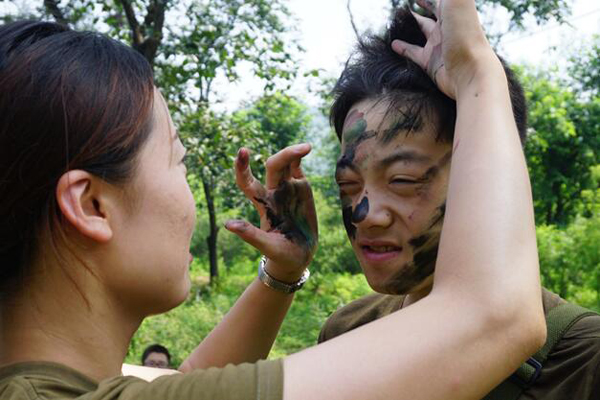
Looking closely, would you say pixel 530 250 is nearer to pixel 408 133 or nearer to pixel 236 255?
pixel 408 133

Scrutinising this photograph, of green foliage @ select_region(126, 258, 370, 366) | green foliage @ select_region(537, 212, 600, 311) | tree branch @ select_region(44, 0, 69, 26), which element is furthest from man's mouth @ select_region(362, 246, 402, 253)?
green foliage @ select_region(126, 258, 370, 366)

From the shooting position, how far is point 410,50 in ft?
5.63

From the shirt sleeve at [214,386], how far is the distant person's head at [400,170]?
79 centimetres

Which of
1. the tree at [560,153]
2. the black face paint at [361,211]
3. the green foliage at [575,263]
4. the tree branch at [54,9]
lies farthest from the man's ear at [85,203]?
the tree at [560,153]

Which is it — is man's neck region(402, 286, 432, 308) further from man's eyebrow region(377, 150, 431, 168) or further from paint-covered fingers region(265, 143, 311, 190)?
paint-covered fingers region(265, 143, 311, 190)

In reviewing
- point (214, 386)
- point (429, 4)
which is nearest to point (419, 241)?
point (429, 4)

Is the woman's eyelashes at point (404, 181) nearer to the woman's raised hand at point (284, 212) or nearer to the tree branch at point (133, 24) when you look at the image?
the woman's raised hand at point (284, 212)

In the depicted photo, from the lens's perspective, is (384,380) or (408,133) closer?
(384,380)

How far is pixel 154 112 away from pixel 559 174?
14.0 metres

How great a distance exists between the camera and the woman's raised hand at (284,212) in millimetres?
1797

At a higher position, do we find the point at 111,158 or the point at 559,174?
the point at 111,158

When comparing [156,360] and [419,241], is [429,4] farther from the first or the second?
[156,360]

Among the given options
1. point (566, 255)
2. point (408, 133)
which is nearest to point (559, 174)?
point (566, 255)

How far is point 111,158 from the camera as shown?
46.8 inches
